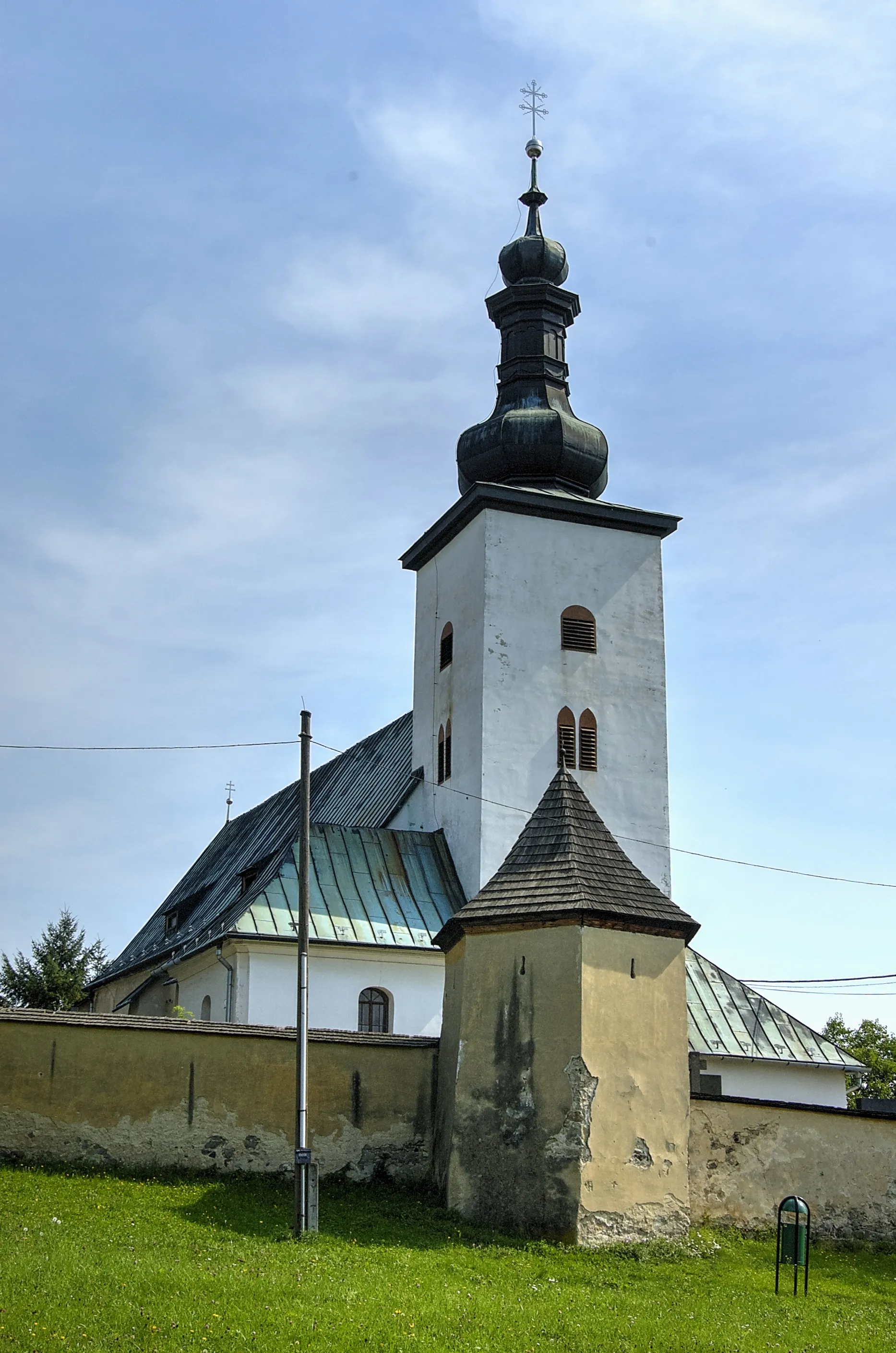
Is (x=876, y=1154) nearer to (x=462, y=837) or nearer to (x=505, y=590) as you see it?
(x=462, y=837)

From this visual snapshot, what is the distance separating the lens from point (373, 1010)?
99.6ft

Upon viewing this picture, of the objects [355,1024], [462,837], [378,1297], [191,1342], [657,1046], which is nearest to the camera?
[191,1342]

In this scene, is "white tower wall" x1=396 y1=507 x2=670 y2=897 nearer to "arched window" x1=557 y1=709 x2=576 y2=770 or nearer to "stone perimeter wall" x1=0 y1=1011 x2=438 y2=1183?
"arched window" x1=557 y1=709 x2=576 y2=770

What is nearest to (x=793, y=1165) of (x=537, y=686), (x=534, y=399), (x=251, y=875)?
(x=537, y=686)

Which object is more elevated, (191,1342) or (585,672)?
(585,672)

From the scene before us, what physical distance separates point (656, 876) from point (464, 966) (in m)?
12.8

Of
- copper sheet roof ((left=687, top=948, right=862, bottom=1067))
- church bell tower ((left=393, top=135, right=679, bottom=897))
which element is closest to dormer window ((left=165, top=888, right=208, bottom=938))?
church bell tower ((left=393, top=135, right=679, bottom=897))

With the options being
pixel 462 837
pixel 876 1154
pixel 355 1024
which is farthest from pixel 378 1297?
pixel 462 837

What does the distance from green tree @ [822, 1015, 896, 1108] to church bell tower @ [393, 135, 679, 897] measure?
721 inches

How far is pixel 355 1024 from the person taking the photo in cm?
2998

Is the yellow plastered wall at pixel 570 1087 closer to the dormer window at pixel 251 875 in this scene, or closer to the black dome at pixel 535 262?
the dormer window at pixel 251 875

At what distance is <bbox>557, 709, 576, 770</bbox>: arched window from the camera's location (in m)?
33.3

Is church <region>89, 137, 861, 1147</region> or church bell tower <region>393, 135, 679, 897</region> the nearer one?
church <region>89, 137, 861, 1147</region>

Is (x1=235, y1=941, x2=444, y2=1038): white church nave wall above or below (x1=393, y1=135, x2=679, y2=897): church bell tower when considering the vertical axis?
below
